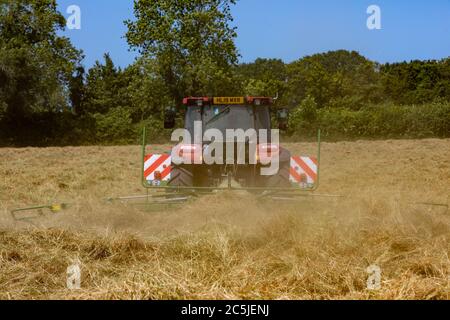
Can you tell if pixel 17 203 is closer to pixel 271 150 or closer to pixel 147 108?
pixel 271 150

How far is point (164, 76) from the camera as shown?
110 feet

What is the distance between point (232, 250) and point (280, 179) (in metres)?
3.78

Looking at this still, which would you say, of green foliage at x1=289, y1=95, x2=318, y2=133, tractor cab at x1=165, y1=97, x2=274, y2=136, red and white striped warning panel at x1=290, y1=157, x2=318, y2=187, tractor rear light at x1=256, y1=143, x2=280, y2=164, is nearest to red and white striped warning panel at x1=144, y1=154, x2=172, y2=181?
tractor cab at x1=165, y1=97, x2=274, y2=136

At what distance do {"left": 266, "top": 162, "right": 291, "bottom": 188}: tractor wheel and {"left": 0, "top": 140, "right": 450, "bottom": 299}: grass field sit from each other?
0.85 meters

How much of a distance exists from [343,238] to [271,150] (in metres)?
3.62

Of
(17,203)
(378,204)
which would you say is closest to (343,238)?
(378,204)

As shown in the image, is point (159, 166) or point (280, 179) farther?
point (159, 166)

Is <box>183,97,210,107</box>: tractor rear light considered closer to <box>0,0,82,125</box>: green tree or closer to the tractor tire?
the tractor tire

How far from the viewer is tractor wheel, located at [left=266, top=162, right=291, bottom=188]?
332 inches

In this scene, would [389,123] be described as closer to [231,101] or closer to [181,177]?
[231,101]

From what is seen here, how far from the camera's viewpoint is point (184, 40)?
32844mm

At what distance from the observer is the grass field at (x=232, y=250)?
3754mm

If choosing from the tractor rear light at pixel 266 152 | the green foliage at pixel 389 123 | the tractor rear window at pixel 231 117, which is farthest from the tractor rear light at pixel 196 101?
the green foliage at pixel 389 123

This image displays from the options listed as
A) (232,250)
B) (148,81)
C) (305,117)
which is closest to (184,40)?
(148,81)
